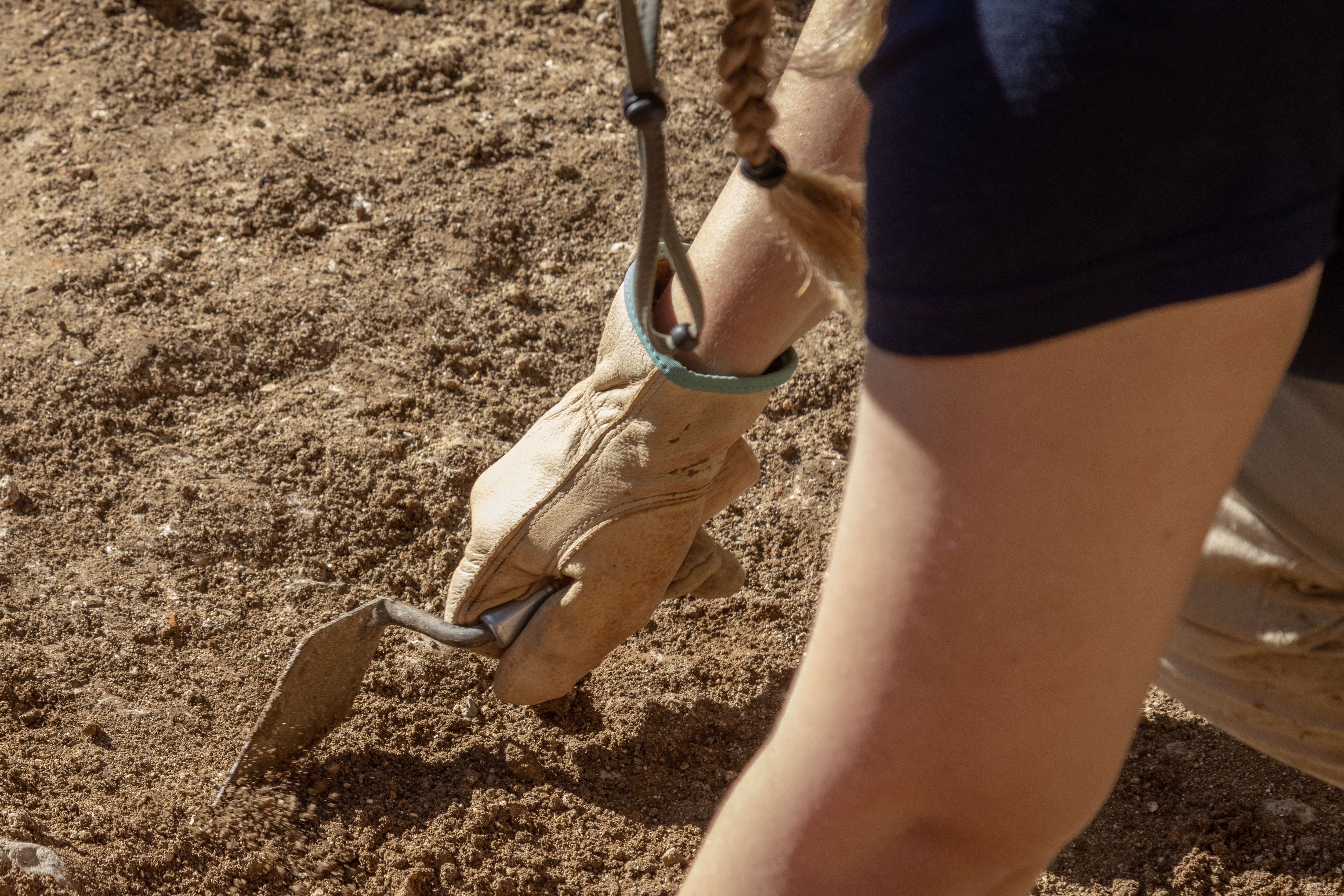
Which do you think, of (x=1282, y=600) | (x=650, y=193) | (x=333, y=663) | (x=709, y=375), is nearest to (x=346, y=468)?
(x=333, y=663)

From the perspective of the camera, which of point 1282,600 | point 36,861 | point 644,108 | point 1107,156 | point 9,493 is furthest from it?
point 9,493

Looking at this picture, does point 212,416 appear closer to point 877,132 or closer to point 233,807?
point 233,807

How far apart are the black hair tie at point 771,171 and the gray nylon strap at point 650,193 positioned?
0.07 m

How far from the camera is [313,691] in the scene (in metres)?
1.46

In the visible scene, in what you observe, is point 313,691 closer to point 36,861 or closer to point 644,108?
point 36,861

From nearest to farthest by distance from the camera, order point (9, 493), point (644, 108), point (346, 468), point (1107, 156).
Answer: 1. point (1107, 156)
2. point (644, 108)
3. point (9, 493)
4. point (346, 468)

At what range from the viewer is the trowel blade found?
1.43 m

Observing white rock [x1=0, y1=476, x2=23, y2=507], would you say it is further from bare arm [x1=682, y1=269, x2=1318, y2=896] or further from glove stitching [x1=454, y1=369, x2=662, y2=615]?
bare arm [x1=682, y1=269, x2=1318, y2=896]

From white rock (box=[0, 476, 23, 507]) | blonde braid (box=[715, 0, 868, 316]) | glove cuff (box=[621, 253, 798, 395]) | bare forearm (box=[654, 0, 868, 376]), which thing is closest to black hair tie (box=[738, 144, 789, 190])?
blonde braid (box=[715, 0, 868, 316])

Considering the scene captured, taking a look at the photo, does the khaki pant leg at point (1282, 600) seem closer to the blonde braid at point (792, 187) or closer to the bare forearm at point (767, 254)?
the blonde braid at point (792, 187)

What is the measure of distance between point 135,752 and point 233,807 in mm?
170

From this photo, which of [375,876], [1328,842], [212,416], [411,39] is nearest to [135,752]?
[375,876]

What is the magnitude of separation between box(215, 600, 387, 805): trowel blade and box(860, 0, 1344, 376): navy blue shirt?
1.16 metres

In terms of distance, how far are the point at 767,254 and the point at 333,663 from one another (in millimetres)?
833
